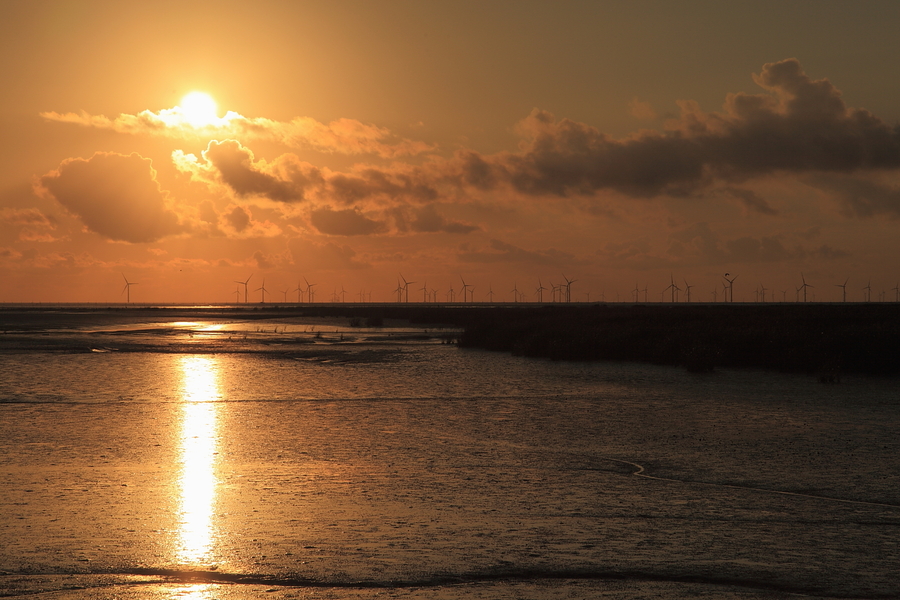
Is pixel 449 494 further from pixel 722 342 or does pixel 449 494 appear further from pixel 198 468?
pixel 722 342

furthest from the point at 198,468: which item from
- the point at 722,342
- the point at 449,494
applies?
the point at 722,342

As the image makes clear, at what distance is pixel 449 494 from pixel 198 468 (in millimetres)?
4482

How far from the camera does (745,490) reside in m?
12.0

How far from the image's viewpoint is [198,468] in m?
13.6

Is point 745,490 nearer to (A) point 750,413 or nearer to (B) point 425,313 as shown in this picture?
(A) point 750,413

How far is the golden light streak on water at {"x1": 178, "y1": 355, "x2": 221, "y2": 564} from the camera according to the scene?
9.05m

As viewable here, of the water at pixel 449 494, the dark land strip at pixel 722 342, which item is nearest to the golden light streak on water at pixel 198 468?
the water at pixel 449 494

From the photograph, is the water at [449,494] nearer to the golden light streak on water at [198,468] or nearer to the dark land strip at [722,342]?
the golden light streak on water at [198,468]

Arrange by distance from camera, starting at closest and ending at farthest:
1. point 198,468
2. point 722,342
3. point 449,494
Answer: point 449,494, point 198,468, point 722,342

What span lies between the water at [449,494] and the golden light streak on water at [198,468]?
53mm

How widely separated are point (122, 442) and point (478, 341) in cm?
3879

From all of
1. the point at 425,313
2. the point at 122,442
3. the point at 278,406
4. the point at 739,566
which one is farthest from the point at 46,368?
the point at 425,313

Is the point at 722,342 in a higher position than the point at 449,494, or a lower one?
higher

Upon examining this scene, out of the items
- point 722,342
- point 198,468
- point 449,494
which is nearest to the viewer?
point 449,494
